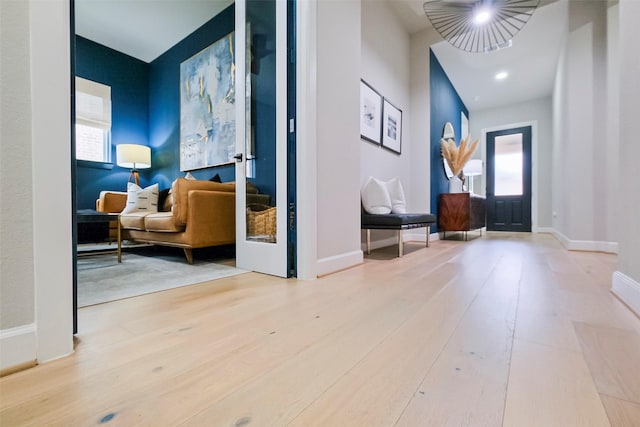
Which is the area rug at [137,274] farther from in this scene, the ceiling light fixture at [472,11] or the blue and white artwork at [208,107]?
the ceiling light fixture at [472,11]

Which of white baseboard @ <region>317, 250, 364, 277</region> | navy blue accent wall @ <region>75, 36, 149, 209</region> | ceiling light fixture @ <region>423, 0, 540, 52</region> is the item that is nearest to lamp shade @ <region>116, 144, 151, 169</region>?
navy blue accent wall @ <region>75, 36, 149, 209</region>

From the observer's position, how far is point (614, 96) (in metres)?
2.76

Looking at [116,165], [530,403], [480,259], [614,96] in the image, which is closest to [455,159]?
[614,96]

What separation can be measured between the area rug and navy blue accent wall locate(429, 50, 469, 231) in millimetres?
3209

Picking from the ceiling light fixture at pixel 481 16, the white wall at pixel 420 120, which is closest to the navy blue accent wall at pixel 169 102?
the white wall at pixel 420 120

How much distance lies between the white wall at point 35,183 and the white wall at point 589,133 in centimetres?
426

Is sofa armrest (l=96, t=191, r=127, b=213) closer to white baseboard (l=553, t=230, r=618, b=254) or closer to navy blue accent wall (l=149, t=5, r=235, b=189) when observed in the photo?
navy blue accent wall (l=149, t=5, r=235, b=189)

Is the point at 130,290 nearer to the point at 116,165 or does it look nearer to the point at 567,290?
the point at 567,290

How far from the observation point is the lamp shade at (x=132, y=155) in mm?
4289

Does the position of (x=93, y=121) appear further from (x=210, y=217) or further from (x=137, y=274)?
(x=137, y=274)

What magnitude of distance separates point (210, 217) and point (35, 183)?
1.65m

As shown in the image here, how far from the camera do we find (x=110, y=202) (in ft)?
13.1

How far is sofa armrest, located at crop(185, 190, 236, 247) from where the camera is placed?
7.46ft

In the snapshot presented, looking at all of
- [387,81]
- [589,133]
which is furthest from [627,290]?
[387,81]
